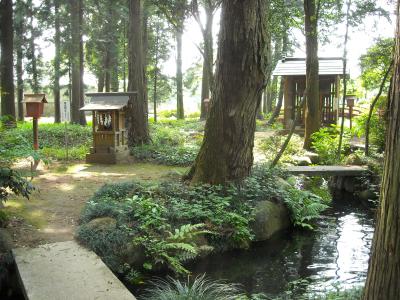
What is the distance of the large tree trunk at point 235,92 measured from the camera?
8703mm

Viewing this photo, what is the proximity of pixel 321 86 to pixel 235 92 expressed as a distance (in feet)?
45.1

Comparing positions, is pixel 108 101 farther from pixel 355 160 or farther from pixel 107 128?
pixel 355 160

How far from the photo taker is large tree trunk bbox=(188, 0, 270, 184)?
870cm

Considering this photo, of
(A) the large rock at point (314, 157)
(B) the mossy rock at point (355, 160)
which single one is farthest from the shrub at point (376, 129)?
(A) the large rock at point (314, 157)

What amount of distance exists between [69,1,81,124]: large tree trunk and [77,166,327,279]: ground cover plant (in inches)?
615

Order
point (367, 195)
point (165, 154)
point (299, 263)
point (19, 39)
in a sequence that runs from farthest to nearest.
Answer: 1. point (19, 39)
2. point (165, 154)
3. point (367, 195)
4. point (299, 263)

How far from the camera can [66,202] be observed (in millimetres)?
8914

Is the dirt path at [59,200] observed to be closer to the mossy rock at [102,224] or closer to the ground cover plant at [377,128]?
the mossy rock at [102,224]

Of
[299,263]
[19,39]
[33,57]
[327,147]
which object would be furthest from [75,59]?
[299,263]

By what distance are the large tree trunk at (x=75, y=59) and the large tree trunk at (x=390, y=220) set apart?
21.1 metres

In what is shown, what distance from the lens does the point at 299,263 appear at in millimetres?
7621

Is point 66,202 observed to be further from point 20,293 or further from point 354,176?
point 354,176

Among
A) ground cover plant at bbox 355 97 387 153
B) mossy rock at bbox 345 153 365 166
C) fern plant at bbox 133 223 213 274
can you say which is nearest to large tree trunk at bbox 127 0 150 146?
mossy rock at bbox 345 153 365 166

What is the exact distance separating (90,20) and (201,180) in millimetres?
20567
